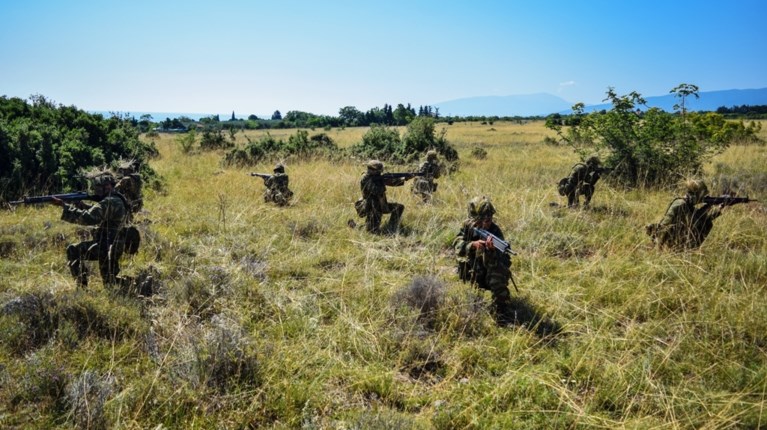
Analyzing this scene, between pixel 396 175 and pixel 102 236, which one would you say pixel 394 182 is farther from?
pixel 102 236

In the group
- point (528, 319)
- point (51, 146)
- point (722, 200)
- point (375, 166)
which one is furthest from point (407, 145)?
point (528, 319)

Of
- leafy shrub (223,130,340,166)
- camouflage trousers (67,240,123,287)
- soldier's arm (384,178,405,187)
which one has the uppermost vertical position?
leafy shrub (223,130,340,166)

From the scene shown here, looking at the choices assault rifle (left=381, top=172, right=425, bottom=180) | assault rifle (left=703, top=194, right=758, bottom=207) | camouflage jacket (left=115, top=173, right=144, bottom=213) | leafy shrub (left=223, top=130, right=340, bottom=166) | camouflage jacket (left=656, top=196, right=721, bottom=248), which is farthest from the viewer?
leafy shrub (left=223, top=130, right=340, bottom=166)

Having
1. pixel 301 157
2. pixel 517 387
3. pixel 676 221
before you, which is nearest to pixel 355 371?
pixel 517 387

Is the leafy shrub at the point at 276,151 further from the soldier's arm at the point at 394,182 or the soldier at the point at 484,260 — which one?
the soldier at the point at 484,260

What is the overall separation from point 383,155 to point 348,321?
11.6m

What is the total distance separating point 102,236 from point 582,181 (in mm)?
7749

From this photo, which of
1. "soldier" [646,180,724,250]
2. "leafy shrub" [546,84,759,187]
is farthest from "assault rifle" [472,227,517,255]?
"leafy shrub" [546,84,759,187]

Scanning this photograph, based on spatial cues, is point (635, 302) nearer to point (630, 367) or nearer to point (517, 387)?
point (630, 367)

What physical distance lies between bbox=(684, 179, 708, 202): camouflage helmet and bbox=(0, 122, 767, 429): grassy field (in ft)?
2.32

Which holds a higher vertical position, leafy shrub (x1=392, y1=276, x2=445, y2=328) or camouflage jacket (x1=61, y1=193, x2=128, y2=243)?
camouflage jacket (x1=61, y1=193, x2=128, y2=243)

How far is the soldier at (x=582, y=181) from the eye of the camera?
8594 mm

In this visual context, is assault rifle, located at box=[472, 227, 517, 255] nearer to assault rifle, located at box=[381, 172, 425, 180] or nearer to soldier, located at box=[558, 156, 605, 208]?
assault rifle, located at box=[381, 172, 425, 180]

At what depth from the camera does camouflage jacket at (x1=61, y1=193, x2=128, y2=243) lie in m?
4.72
